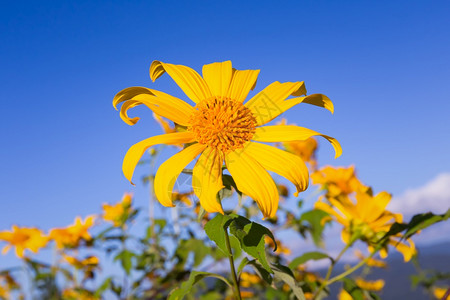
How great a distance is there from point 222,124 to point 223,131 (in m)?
0.02

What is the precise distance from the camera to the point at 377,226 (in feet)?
5.43

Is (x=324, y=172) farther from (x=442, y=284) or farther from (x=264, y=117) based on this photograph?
(x=442, y=284)

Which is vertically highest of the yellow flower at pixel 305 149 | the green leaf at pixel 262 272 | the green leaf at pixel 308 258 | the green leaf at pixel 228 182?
the yellow flower at pixel 305 149

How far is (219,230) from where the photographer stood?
87cm

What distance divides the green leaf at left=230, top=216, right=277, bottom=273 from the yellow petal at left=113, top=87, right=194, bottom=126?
325 mm

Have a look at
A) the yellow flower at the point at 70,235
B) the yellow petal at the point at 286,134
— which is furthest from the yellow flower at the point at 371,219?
the yellow flower at the point at 70,235

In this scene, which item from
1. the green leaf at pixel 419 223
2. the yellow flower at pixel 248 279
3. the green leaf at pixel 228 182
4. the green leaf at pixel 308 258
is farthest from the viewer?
the yellow flower at pixel 248 279

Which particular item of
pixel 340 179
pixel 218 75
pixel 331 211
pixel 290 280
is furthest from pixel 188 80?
pixel 340 179

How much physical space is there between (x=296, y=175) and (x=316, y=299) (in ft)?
2.52

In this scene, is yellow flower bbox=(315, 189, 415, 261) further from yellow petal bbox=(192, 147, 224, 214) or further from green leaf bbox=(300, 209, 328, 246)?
yellow petal bbox=(192, 147, 224, 214)

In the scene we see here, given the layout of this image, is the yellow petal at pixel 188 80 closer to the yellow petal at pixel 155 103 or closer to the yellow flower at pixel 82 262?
the yellow petal at pixel 155 103

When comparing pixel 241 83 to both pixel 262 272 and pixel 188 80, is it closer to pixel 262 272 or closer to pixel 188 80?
pixel 188 80

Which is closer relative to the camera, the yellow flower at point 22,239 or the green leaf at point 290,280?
the green leaf at point 290,280

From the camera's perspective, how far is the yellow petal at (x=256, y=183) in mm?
932
